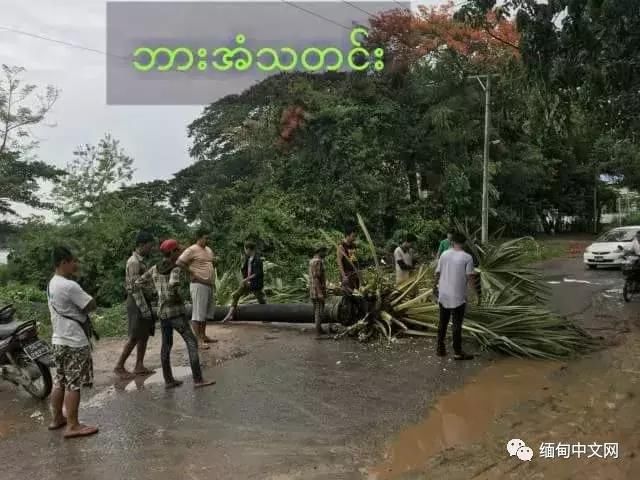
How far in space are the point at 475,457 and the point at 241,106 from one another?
2128 centimetres

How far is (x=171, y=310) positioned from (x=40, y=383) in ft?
5.26

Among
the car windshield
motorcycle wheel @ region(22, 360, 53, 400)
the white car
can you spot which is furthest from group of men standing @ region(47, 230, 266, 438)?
the car windshield

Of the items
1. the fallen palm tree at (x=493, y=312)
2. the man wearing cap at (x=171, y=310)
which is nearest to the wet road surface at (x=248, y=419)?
the man wearing cap at (x=171, y=310)

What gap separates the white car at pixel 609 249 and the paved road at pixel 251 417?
44.4 feet

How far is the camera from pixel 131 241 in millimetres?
15562

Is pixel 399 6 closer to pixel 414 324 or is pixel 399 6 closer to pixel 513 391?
pixel 414 324

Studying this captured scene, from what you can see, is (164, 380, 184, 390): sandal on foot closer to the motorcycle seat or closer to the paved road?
the paved road

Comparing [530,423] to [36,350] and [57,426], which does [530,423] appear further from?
[36,350]

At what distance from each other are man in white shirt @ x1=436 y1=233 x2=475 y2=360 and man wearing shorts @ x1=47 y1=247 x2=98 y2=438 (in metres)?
4.30

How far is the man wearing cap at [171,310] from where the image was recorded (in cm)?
621

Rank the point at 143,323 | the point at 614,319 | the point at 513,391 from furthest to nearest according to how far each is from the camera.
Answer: the point at 614,319
the point at 143,323
the point at 513,391

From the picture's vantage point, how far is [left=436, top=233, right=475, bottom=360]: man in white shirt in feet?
24.4

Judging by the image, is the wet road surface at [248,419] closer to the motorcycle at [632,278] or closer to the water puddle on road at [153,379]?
the water puddle on road at [153,379]

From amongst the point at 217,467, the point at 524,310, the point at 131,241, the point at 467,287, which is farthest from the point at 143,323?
the point at 131,241
